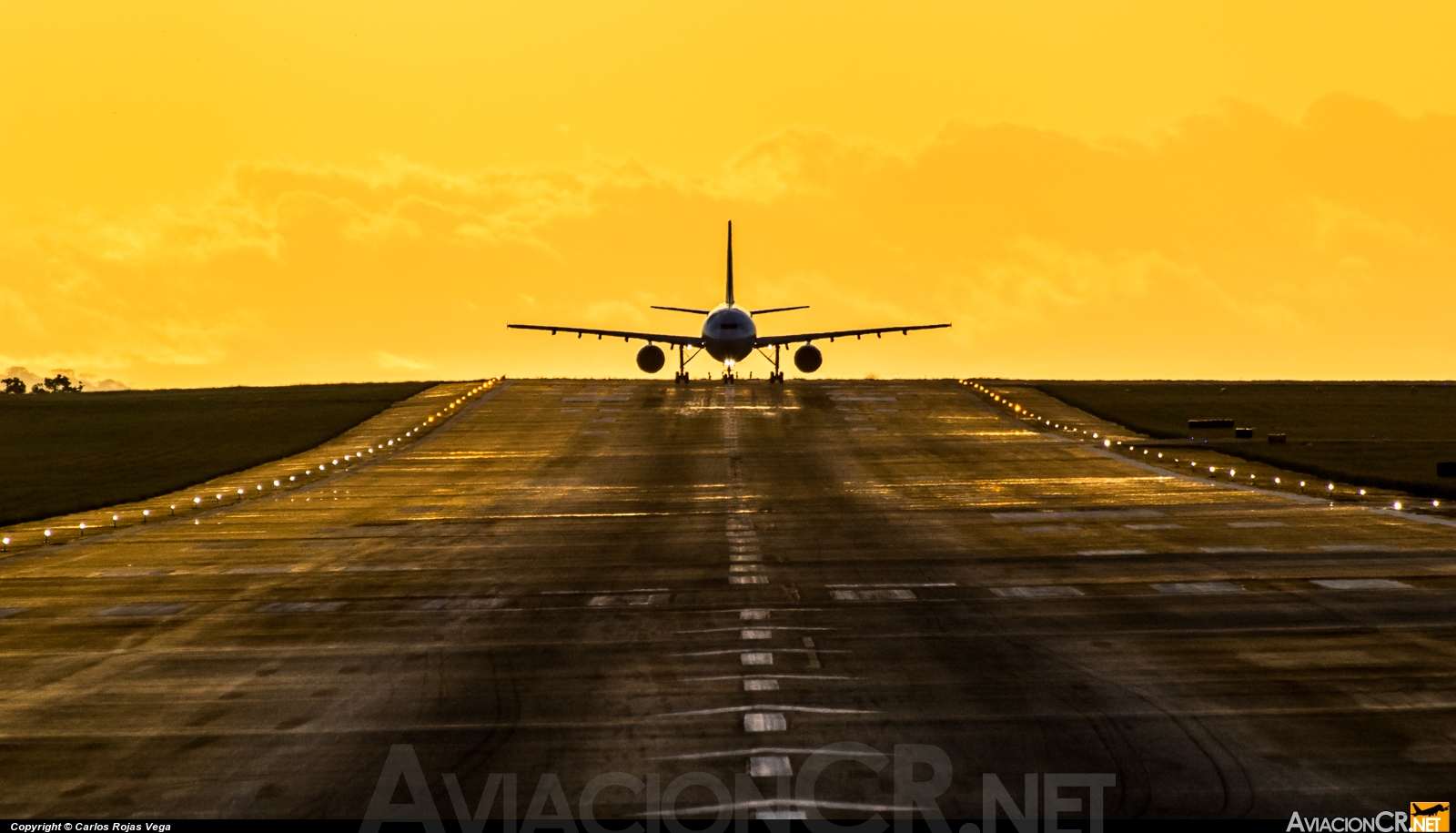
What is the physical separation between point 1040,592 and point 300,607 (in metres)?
14.9

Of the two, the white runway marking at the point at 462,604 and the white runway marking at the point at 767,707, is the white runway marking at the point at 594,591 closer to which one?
the white runway marking at the point at 462,604

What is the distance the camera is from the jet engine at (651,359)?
4080 inches

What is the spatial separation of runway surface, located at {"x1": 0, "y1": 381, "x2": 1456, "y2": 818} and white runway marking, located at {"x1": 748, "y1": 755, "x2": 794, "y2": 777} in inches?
2.2

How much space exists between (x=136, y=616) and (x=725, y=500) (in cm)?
2365

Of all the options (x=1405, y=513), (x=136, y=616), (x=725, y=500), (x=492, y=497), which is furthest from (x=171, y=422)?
(x=1405, y=513)

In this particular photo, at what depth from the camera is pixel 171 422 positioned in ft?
298

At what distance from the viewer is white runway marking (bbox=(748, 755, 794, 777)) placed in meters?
16.5

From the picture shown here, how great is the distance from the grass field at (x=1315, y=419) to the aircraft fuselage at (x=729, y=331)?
2063cm

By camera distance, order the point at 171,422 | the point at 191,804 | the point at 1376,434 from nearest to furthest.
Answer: the point at 191,804
the point at 1376,434
the point at 171,422

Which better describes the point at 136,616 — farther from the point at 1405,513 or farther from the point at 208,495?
the point at 1405,513

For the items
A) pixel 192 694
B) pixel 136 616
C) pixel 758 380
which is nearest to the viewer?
pixel 192 694

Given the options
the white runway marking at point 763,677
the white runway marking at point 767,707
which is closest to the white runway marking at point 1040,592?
the white runway marking at point 763,677

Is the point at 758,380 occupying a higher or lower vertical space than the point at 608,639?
higher

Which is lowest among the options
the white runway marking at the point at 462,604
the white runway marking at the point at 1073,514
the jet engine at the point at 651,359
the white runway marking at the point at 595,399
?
the white runway marking at the point at 462,604
